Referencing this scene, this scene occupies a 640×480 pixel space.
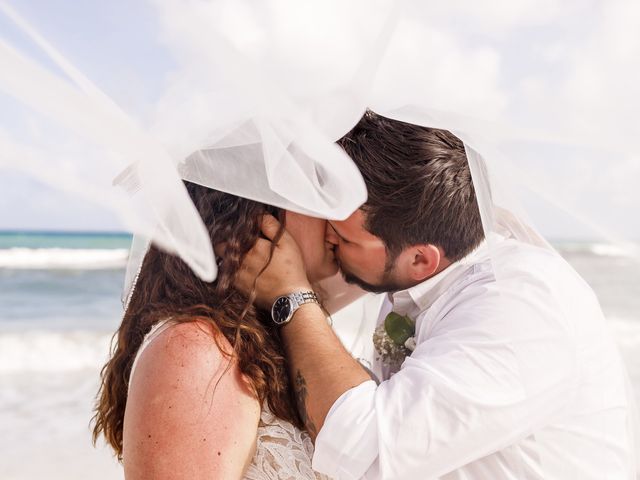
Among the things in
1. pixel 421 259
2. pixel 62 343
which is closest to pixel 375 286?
pixel 421 259

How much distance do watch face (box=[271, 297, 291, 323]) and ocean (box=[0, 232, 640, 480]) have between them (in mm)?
1109

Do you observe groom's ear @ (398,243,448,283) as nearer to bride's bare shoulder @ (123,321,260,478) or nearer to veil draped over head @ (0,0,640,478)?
veil draped over head @ (0,0,640,478)

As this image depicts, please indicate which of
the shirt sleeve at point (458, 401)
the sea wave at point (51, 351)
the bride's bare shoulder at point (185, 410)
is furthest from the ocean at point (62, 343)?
the bride's bare shoulder at point (185, 410)

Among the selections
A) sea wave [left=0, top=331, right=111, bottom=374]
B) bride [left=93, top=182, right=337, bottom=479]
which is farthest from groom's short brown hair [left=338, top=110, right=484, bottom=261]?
sea wave [left=0, top=331, right=111, bottom=374]

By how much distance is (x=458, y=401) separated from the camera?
202cm

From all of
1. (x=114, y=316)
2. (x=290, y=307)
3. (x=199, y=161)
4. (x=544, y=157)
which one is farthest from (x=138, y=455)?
(x=114, y=316)

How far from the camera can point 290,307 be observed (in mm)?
2396

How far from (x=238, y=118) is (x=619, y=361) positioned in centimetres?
155

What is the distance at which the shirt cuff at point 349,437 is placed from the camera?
205 centimetres

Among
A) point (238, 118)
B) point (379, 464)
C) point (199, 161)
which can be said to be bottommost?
point (379, 464)

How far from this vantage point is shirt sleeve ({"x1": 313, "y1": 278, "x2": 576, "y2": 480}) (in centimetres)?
204

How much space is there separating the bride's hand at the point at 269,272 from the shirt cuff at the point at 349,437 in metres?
0.46

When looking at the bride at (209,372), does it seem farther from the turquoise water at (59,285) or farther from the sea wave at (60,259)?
the sea wave at (60,259)

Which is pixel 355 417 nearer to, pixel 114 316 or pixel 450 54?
pixel 450 54
